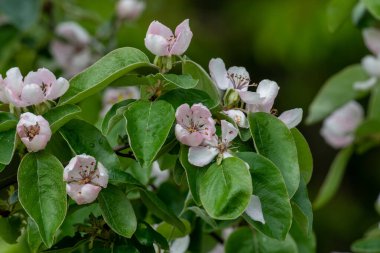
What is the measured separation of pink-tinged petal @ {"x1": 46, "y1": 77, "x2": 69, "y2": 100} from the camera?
3.00 feet

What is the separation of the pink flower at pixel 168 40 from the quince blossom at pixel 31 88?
0.10m

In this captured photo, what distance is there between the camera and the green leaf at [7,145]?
0.87 m

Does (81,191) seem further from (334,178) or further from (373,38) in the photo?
(373,38)

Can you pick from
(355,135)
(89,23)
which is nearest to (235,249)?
(355,135)

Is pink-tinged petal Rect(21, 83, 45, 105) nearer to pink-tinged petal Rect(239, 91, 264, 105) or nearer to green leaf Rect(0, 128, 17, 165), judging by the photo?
green leaf Rect(0, 128, 17, 165)

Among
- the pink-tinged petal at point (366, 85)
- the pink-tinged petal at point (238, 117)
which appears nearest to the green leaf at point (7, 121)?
the pink-tinged petal at point (238, 117)

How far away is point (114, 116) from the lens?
927 millimetres

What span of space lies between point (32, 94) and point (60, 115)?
37mm

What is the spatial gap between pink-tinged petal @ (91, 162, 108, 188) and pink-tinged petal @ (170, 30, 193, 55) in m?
0.15

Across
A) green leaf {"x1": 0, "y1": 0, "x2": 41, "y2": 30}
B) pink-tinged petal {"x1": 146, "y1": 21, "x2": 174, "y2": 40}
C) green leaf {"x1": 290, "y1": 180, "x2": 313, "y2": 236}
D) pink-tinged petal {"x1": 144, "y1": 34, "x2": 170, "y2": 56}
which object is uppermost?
pink-tinged petal {"x1": 146, "y1": 21, "x2": 174, "y2": 40}

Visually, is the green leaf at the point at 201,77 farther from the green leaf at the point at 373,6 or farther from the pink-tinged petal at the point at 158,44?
the green leaf at the point at 373,6

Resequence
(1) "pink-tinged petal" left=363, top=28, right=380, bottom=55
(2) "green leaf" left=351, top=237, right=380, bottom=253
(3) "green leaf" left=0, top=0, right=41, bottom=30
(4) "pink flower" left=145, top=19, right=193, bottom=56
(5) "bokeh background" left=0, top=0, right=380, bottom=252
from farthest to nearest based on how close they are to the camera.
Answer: (5) "bokeh background" left=0, top=0, right=380, bottom=252 < (3) "green leaf" left=0, top=0, right=41, bottom=30 < (1) "pink-tinged petal" left=363, top=28, right=380, bottom=55 < (2) "green leaf" left=351, top=237, right=380, bottom=253 < (4) "pink flower" left=145, top=19, right=193, bottom=56

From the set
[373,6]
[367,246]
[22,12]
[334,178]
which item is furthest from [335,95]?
[22,12]

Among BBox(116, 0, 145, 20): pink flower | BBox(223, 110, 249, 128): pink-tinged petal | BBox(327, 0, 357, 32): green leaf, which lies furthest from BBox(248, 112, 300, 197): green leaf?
BBox(116, 0, 145, 20): pink flower
